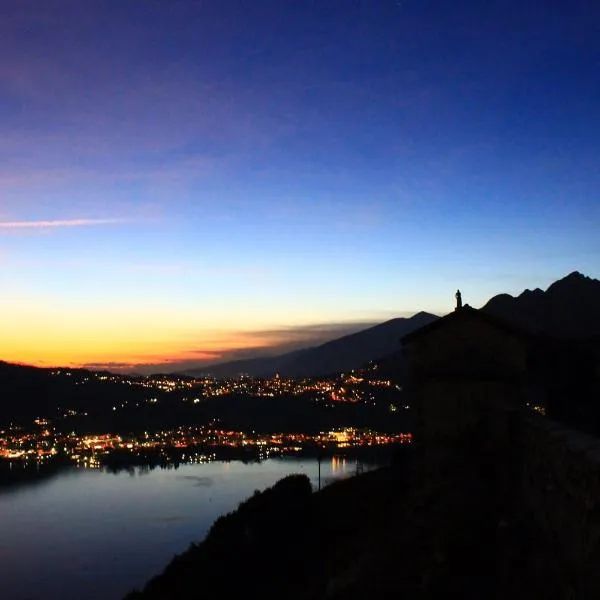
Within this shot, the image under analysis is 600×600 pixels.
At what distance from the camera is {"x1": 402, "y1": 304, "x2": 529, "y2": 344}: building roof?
1193 inches

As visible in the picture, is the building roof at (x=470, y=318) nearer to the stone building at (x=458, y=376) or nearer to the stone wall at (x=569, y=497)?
the stone building at (x=458, y=376)

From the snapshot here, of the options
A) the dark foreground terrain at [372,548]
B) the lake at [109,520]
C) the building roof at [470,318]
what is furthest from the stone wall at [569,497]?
the lake at [109,520]

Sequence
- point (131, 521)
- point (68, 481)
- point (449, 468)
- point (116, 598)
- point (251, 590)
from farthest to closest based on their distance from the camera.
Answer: point (68, 481)
point (131, 521)
point (116, 598)
point (251, 590)
point (449, 468)

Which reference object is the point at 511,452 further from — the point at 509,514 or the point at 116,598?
the point at 116,598

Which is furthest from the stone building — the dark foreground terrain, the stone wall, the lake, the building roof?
the lake

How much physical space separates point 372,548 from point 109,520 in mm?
103725

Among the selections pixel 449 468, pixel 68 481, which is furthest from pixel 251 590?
pixel 68 481

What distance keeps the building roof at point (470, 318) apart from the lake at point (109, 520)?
5835 cm

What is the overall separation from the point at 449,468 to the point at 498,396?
634 centimetres

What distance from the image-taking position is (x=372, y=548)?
70.0 ft

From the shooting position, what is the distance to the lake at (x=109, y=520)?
264 feet

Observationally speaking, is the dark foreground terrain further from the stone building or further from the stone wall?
the stone building

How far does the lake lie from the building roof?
5835cm

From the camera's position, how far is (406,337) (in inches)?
1291
